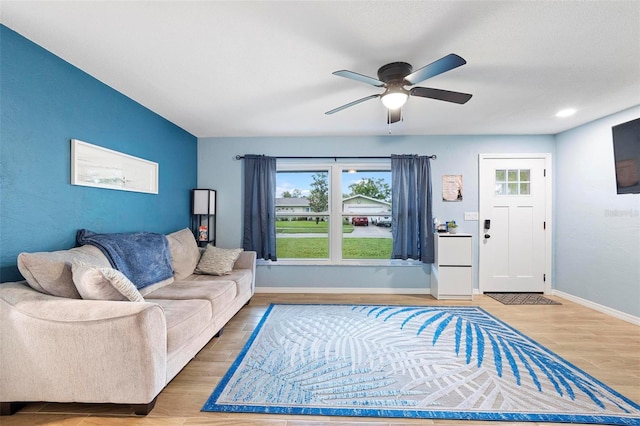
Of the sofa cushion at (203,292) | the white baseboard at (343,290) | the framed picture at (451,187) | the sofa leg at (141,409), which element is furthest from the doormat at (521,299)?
the sofa leg at (141,409)

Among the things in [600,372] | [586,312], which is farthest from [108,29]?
[586,312]

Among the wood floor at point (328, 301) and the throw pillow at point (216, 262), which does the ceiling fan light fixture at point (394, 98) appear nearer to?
the wood floor at point (328, 301)

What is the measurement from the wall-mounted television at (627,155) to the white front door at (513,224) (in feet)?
3.32

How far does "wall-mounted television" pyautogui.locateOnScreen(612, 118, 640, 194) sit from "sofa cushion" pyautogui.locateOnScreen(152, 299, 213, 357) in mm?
4605

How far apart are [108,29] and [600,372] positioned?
4360mm

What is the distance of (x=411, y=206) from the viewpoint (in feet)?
13.7

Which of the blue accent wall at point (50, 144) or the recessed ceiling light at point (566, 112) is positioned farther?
the recessed ceiling light at point (566, 112)

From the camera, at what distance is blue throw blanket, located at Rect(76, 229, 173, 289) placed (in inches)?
89.2

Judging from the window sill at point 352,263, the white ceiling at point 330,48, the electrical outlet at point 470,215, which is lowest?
the window sill at point 352,263

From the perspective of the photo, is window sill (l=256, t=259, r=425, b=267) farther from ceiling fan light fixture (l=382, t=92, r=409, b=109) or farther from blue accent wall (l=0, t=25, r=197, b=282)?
ceiling fan light fixture (l=382, t=92, r=409, b=109)

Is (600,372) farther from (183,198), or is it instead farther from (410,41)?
(183,198)

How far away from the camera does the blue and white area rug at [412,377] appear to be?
69.0 inches

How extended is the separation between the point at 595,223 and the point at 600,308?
1.08m

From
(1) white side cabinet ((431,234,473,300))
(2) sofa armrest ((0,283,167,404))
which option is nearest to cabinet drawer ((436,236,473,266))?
(1) white side cabinet ((431,234,473,300))
